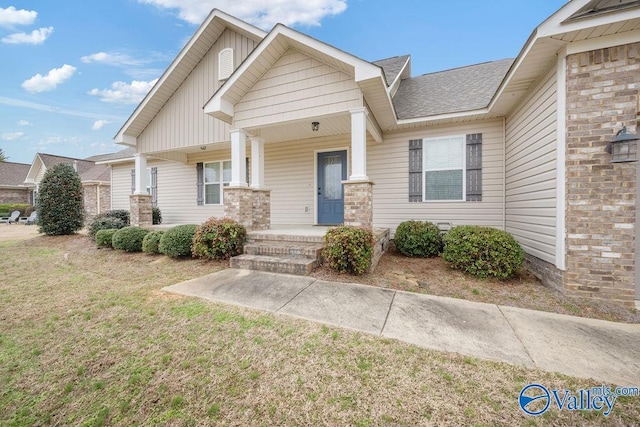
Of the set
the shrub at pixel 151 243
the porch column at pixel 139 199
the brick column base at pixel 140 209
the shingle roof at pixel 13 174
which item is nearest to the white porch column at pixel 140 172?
the porch column at pixel 139 199

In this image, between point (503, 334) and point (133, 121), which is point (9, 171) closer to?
point (133, 121)

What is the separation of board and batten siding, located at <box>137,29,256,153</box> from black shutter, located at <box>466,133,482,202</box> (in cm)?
672

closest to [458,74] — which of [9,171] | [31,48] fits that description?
[31,48]

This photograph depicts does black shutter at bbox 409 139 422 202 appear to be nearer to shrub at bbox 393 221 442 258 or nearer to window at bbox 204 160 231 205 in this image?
shrub at bbox 393 221 442 258

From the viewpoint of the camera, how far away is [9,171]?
23094 millimetres

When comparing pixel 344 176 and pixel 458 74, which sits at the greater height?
pixel 458 74

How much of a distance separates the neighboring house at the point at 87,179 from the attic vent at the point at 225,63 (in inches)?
327

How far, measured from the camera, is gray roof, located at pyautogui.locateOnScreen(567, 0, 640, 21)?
3188mm

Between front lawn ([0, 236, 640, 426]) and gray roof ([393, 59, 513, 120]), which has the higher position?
gray roof ([393, 59, 513, 120])

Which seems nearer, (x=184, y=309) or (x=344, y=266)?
(x=184, y=309)

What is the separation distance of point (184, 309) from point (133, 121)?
7.95 meters

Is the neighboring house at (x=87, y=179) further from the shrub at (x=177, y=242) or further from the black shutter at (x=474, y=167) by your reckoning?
the black shutter at (x=474, y=167)

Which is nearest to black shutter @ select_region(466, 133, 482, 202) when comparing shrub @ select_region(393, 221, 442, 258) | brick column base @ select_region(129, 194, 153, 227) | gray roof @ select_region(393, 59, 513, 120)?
gray roof @ select_region(393, 59, 513, 120)

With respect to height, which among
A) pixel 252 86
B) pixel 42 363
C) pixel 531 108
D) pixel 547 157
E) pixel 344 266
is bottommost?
→ pixel 42 363
